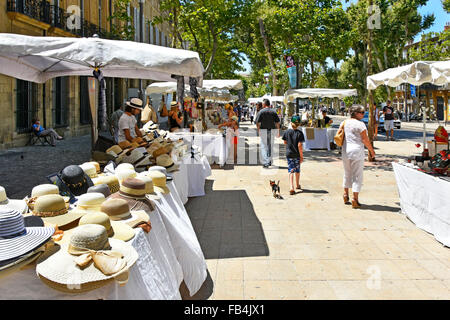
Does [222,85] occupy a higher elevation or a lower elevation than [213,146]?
higher

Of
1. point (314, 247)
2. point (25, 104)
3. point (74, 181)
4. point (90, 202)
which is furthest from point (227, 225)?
point (25, 104)

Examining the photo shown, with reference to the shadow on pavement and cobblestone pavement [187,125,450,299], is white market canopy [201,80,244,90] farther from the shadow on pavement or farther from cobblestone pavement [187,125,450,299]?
the shadow on pavement

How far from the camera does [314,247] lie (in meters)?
5.11

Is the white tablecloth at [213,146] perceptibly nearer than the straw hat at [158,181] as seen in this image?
No

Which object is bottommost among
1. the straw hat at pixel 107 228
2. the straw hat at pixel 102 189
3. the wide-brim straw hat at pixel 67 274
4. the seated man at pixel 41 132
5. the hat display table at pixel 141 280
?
the hat display table at pixel 141 280

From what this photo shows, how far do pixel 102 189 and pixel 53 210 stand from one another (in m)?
0.67

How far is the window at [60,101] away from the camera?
2014 centimetres

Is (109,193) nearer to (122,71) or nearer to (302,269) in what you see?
(302,269)

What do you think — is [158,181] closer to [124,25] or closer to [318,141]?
[318,141]

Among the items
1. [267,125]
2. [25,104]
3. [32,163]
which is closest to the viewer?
[267,125]

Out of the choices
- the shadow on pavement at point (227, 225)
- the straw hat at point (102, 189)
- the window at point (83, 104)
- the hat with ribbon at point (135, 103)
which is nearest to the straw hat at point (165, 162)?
the shadow on pavement at point (227, 225)

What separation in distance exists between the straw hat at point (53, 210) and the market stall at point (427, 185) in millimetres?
4415

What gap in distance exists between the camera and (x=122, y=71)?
890 centimetres

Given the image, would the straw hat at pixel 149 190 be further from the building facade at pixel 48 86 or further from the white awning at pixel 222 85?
the building facade at pixel 48 86
